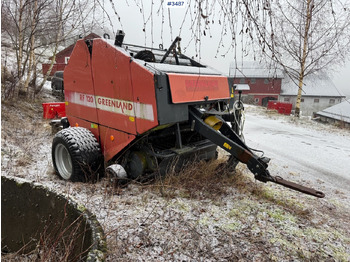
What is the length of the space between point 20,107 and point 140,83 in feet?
24.9

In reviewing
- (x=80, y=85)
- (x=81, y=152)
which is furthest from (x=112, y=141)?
(x=80, y=85)

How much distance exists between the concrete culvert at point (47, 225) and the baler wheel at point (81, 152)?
2.90 ft

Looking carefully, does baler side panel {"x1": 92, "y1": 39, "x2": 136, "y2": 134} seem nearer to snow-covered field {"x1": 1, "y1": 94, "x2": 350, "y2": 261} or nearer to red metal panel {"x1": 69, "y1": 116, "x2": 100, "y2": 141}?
red metal panel {"x1": 69, "y1": 116, "x2": 100, "y2": 141}

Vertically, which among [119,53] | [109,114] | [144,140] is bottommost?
[144,140]

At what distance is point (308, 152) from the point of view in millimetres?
6473

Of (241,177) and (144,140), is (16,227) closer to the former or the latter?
(144,140)

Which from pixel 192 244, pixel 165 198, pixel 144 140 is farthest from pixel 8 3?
pixel 192 244

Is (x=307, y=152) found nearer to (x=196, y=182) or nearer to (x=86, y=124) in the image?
(x=196, y=182)

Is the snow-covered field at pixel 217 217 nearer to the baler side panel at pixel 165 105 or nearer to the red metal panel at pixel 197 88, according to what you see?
the baler side panel at pixel 165 105

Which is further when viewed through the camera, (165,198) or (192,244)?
(165,198)

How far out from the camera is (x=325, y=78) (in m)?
37.8

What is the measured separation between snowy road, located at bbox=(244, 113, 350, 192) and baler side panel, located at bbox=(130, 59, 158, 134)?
2859mm

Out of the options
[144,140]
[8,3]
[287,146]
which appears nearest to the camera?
[144,140]

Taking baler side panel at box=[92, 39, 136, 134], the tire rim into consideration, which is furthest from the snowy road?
the tire rim
